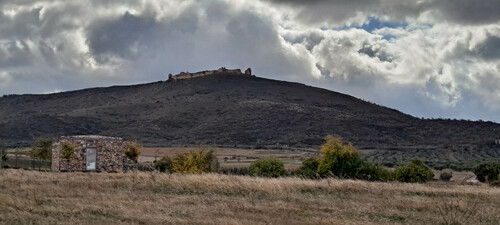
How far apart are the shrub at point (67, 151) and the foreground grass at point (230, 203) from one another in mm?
16056

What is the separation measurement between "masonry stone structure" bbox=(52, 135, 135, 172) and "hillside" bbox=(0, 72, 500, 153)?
157 ft

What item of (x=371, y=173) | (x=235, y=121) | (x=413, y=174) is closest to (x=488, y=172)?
(x=413, y=174)

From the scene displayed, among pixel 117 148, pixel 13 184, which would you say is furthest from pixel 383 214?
pixel 117 148

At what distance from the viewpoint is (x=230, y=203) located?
14758mm

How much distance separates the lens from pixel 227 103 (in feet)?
392

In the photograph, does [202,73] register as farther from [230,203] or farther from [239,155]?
[230,203]

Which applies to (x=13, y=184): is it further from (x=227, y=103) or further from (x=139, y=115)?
(x=227, y=103)

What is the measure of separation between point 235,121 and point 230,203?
8915cm

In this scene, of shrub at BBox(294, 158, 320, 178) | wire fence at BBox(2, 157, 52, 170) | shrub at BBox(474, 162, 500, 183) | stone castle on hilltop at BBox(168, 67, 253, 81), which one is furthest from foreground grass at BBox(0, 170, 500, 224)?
stone castle on hilltop at BBox(168, 67, 253, 81)

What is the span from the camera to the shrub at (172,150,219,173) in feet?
116

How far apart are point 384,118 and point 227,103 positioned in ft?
107

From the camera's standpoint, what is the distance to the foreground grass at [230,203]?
12.2 m

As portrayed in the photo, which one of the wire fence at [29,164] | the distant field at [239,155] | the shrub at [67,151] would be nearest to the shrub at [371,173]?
the shrub at [67,151]

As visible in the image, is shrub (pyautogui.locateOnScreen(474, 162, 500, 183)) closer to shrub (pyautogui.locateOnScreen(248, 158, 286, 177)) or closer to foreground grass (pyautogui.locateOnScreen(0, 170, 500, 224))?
shrub (pyautogui.locateOnScreen(248, 158, 286, 177))
